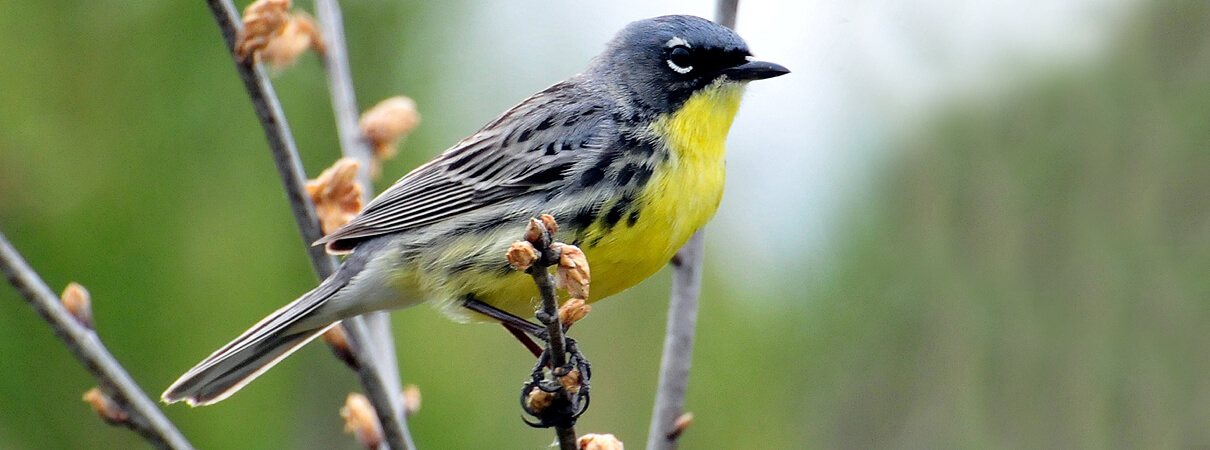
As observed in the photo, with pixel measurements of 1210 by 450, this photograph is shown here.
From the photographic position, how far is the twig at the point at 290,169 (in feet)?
8.52

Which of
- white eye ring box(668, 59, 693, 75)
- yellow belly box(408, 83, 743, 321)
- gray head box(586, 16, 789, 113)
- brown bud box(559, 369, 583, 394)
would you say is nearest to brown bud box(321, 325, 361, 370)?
yellow belly box(408, 83, 743, 321)

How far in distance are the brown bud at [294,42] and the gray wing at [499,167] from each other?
53 cm

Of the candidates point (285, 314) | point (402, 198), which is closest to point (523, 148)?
point (402, 198)

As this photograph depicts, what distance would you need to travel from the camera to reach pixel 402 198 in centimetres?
373

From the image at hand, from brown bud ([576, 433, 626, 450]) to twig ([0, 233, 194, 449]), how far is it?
0.90 m

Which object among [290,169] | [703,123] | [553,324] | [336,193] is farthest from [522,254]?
[703,123]

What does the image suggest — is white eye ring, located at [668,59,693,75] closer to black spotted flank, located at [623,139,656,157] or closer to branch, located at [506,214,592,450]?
black spotted flank, located at [623,139,656,157]

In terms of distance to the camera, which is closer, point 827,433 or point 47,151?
point 47,151

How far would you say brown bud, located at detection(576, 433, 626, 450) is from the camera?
246 centimetres

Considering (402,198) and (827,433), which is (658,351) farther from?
(402,198)

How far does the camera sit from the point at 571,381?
2410mm

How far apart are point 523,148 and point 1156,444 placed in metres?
2.50

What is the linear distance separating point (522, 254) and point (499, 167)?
1614mm

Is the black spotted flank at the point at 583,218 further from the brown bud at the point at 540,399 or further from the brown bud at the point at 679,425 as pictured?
the brown bud at the point at 540,399
